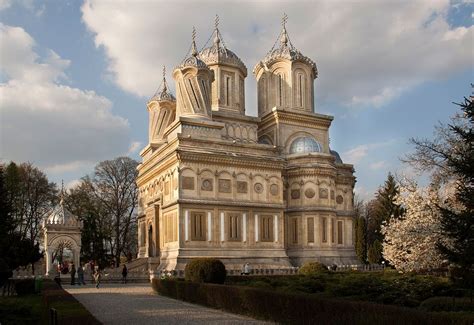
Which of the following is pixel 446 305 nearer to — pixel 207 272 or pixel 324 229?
pixel 207 272

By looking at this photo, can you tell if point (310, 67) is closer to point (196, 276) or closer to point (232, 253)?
point (232, 253)

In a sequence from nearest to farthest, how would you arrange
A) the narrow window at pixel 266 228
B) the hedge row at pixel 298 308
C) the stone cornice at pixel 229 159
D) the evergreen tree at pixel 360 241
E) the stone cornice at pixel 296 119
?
the hedge row at pixel 298 308 < the stone cornice at pixel 229 159 < the narrow window at pixel 266 228 < the stone cornice at pixel 296 119 < the evergreen tree at pixel 360 241

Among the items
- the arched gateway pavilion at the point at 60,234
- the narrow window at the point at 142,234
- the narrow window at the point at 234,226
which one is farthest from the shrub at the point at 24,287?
the narrow window at the point at 142,234

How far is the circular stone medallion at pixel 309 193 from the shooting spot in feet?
126

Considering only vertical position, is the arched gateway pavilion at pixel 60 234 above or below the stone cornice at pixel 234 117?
below

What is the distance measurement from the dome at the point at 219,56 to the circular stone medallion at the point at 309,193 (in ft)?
41.7

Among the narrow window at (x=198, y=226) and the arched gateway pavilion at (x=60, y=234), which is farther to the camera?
the arched gateway pavilion at (x=60, y=234)

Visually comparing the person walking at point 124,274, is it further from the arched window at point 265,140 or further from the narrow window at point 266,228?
the arched window at point 265,140

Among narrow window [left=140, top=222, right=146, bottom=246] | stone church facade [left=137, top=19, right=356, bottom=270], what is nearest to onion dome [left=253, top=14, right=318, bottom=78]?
stone church facade [left=137, top=19, right=356, bottom=270]

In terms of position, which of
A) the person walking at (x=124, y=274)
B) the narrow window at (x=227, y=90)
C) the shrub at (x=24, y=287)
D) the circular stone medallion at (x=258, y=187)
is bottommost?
the person walking at (x=124, y=274)

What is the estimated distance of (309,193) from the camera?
127ft

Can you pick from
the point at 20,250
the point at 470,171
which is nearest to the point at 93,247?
the point at 20,250

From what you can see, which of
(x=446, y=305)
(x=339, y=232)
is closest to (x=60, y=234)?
(x=339, y=232)

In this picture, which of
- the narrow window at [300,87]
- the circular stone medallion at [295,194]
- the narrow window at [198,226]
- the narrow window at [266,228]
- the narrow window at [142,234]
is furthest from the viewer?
the narrow window at [300,87]
